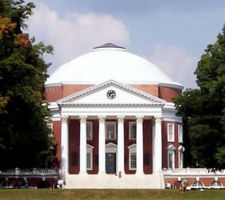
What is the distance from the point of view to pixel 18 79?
61469 mm

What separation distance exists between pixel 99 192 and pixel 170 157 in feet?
196

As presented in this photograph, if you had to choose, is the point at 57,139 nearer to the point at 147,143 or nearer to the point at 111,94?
the point at 111,94

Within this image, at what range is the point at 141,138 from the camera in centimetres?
11106

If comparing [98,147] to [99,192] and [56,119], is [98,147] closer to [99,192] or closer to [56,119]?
[56,119]

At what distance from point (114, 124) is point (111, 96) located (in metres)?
5.54

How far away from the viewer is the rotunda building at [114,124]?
11069 cm

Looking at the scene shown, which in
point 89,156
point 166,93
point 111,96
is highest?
point 166,93

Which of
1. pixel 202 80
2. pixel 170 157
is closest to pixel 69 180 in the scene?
pixel 170 157

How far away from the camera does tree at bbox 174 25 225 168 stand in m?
70.9

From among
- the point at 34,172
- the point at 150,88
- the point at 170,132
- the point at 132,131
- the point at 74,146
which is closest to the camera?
the point at 34,172

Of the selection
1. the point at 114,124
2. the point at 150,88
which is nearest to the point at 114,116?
the point at 114,124

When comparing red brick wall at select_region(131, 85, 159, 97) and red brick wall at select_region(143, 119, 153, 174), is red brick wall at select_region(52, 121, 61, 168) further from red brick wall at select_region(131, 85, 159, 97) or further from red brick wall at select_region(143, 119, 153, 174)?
red brick wall at select_region(131, 85, 159, 97)

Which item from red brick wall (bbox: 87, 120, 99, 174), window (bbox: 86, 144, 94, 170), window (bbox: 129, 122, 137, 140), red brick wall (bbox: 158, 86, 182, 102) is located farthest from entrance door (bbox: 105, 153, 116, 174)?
red brick wall (bbox: 158, 86, 182, 102)

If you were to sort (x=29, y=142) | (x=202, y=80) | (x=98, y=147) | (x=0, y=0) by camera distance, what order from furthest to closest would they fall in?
1. (x=98, y=147)
2. (x=202, y=80)
3. (x=29, y=142)
4. (x=0, y=0)
